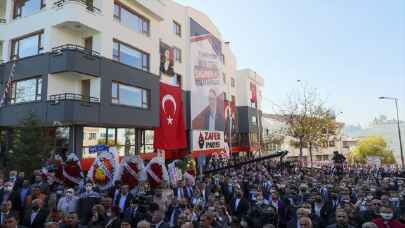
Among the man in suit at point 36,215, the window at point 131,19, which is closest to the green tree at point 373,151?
the window at point 131,19

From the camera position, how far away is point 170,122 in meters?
26.5

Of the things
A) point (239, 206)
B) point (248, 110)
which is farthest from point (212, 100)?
point (239, 206)

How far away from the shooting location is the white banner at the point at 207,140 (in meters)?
31.2

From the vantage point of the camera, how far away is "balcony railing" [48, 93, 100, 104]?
738 inches

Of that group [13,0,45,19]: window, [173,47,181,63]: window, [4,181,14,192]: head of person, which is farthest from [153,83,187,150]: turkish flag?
[4,181,14,192]: head of person

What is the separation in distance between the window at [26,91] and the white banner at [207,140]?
14645 mm

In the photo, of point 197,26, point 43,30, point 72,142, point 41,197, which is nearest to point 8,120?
point 72,142

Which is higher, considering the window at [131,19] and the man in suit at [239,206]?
the window at [131,19]

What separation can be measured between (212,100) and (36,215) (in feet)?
94.0

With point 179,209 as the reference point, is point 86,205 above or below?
above

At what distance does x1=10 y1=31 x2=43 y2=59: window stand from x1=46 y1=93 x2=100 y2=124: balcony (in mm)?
3979

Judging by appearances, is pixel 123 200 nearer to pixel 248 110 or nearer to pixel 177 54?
pixel 177 54

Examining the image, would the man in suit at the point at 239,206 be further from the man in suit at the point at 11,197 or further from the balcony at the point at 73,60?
the balcony at the point at 73,60

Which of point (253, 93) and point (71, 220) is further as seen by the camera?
point (253, 93)
